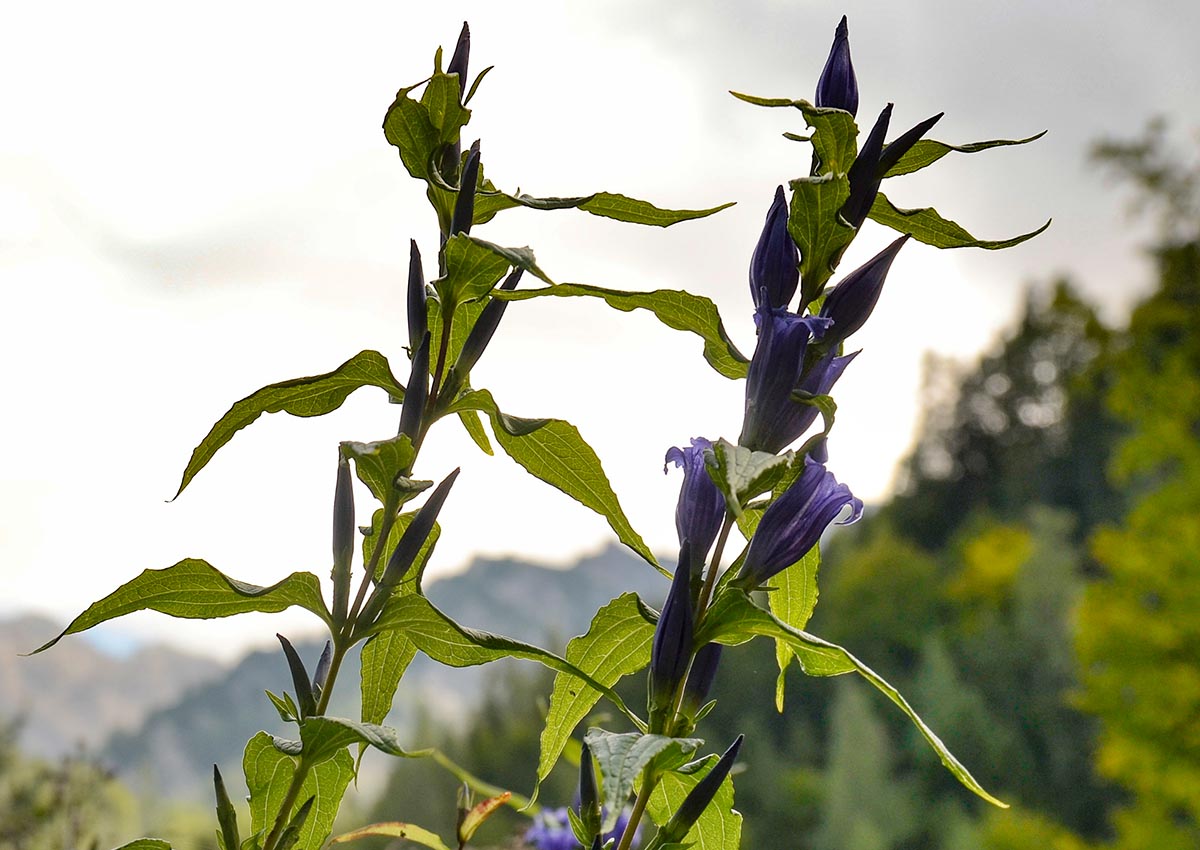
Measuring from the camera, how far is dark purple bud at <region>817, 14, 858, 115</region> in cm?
55

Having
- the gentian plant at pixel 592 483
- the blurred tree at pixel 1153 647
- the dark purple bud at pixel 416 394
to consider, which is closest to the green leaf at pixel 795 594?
the gentian plant at pixel 592 483

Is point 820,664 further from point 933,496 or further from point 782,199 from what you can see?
point 933,496

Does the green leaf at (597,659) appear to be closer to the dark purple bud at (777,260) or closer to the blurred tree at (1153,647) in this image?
the dark purple bud at (777,260)

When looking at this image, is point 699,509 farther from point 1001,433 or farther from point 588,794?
point 1001,433

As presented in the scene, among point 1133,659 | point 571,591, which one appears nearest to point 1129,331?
point 1133,659

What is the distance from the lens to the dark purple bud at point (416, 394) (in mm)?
511

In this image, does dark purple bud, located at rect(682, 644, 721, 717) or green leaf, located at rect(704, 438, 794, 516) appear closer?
green leaf, located at rect(704, 438, 794, 516)

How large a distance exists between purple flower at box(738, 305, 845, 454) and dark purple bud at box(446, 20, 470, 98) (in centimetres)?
20

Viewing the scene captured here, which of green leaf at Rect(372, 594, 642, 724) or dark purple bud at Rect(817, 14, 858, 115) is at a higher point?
dark purple bud at Rect(817, 14, 858, 115)

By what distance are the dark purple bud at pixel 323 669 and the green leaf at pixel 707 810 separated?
0.18 m

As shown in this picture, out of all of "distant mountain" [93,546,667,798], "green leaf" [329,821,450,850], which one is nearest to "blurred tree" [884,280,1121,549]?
"distant mountain" [93,546,667,798]

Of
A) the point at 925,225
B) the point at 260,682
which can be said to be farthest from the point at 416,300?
the point at 260,682

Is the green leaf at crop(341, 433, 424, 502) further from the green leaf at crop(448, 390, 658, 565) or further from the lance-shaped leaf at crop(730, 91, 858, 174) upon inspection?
the lance-shaped leaf at crop(730, 91, 858, 174)

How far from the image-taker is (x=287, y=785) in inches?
21.6
